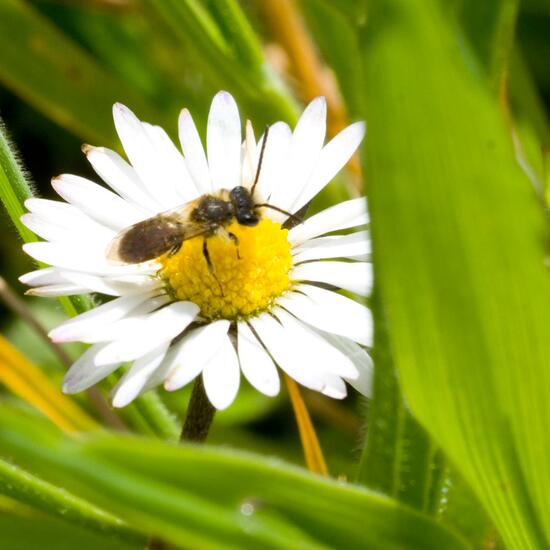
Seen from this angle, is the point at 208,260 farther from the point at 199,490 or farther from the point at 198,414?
A: the point at 199,490

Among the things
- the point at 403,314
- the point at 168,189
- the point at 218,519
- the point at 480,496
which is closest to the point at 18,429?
the point at 218,519

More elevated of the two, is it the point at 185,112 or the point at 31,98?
the point at 31,98

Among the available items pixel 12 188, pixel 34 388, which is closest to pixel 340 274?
pixel 12 188

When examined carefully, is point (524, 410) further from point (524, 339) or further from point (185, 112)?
point (185, 112)

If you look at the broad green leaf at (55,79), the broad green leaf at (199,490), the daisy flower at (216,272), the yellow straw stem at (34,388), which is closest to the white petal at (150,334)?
the daisy flower at (216,272)

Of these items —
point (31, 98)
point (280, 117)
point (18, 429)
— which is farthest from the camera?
point (31, 98)

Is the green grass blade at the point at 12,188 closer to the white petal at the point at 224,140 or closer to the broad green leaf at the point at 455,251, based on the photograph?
the white petal at the point at 224,140
